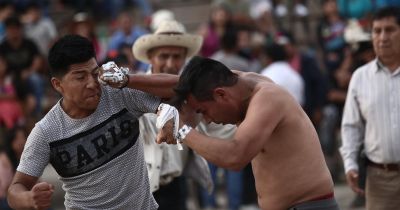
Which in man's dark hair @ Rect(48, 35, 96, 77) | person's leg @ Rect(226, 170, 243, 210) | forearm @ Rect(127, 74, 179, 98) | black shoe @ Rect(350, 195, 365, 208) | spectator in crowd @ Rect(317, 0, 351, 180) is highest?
man's dark hair @ Rect(48, 35, 96, 77)

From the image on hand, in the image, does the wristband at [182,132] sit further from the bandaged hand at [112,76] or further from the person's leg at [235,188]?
the person's leg at [235,188]

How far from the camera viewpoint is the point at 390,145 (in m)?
7.91

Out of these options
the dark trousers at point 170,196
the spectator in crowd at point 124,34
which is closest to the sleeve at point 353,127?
the dark trousers at point 170,196

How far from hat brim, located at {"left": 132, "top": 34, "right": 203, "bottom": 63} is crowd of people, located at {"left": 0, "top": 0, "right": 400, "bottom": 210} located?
0.4 inches

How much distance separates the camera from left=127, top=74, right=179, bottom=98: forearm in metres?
6.16

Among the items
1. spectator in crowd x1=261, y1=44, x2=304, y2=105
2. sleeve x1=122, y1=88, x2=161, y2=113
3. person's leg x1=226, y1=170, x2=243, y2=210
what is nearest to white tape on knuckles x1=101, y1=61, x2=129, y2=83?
sleeve x1=122, y1=88, x2=161, y2=113

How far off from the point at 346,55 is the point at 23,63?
4283mm

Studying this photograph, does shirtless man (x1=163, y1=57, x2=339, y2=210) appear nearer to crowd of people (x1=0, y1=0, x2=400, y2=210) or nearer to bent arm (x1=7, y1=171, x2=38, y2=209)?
crowd of people (x1=0, y1=0, x2=400, y2=210)

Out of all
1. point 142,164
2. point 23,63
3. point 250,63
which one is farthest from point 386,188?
point 23,63

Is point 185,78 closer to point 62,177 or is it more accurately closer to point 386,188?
point 62,177

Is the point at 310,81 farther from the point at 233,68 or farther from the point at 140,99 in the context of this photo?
the point at 140,99

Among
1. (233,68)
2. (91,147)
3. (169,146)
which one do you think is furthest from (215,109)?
(233,68)

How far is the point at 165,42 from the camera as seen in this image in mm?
8359

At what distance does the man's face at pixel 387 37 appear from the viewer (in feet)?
26.3
